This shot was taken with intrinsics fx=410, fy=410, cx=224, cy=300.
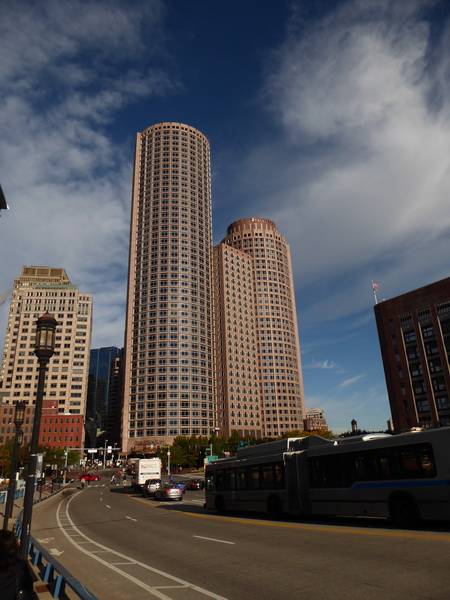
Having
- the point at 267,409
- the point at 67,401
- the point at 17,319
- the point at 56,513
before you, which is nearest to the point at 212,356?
the point at 267,409

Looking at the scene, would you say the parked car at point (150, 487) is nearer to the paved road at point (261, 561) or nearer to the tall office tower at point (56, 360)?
the paved road at point (261, 561)

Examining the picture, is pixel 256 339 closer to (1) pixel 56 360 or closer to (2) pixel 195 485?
(1) pixel 56 360

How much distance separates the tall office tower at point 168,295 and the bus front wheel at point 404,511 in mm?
134019

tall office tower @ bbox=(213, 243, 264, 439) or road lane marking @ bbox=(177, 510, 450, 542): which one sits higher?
tall office tower @ bbox=(213, 243, 264, 439)

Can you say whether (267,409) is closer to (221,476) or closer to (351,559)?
(221,476)

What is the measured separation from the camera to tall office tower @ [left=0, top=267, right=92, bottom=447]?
158 meters

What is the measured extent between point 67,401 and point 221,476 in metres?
167

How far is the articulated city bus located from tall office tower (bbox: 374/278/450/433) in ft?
170

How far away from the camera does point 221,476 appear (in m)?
25.4

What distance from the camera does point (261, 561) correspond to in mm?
11164

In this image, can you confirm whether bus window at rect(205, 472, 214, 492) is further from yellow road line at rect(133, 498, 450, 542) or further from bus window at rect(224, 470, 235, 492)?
yellow road line at rect(133, 498, 450, 542)

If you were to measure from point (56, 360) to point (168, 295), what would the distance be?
208 ft

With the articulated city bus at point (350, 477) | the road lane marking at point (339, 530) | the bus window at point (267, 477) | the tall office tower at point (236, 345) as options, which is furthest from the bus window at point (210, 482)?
the tall office tower at point (236, 345)

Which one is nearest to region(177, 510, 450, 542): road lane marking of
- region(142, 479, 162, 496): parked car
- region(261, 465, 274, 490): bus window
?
region(261, 465, 274, 490): bus window
